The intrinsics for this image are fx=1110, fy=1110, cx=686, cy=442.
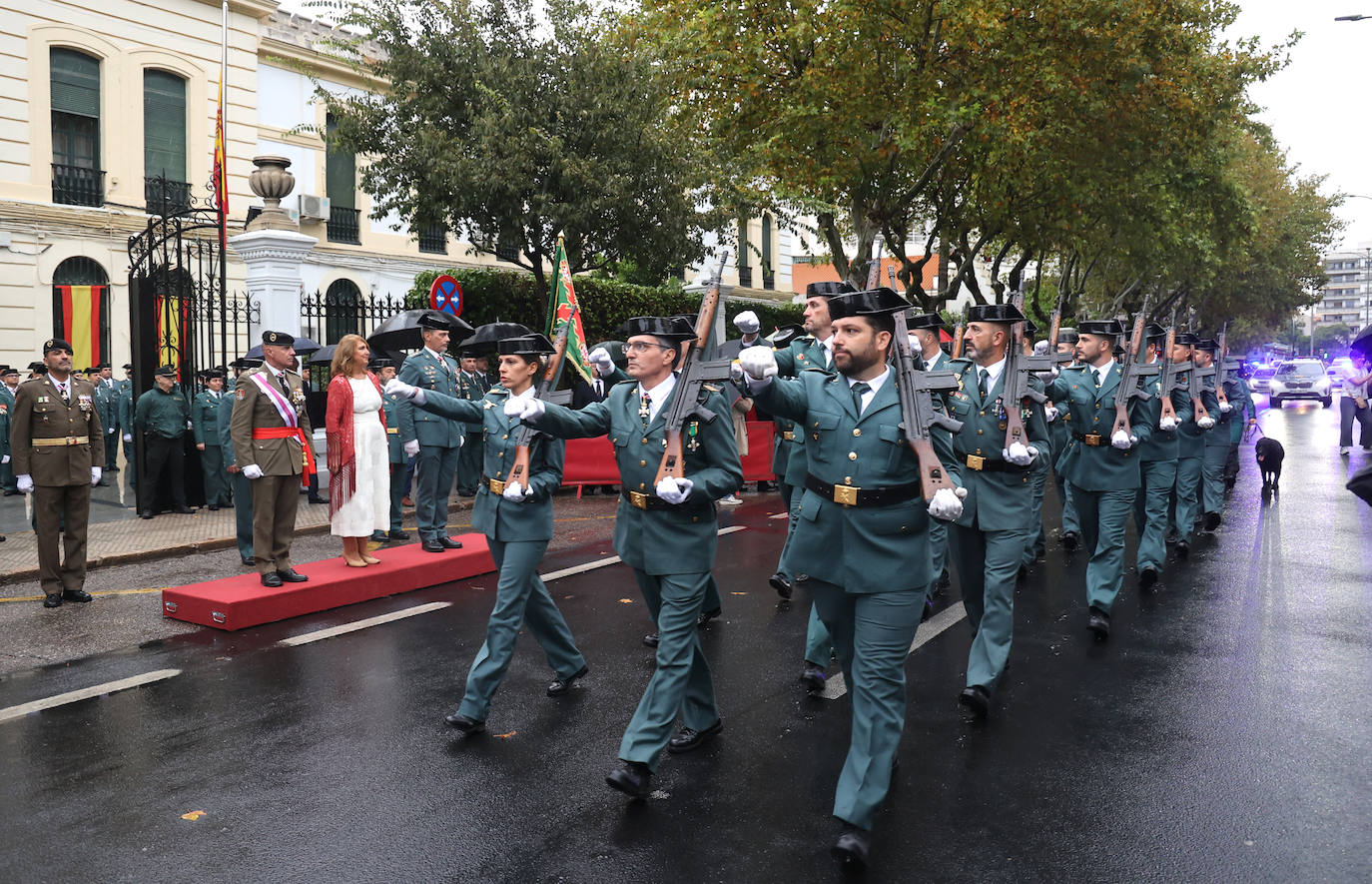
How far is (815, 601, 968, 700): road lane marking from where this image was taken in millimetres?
6020

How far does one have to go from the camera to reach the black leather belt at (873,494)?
430 centimetres

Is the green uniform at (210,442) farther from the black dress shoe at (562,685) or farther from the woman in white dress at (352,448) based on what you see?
the black dress shoe at (562,685)

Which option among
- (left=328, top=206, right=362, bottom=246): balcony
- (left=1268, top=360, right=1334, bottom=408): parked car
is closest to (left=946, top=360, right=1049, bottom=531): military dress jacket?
(left=328, top=206, right=362, bottom=246): balcony

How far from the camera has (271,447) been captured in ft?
28.7

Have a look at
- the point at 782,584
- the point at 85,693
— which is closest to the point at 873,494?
the point at 782,584

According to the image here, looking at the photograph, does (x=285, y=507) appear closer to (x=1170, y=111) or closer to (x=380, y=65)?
(x=380, y=65)

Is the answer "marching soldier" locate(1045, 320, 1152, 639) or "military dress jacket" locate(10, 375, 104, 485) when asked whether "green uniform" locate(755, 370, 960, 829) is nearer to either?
"marching soldier" locate(1045, 320, 1152, 639)

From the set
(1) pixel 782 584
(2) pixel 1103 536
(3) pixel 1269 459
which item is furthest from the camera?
(3) pixel 1269 459

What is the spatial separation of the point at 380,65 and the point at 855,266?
880cm

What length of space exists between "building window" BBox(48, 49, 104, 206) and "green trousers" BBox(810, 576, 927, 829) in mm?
20664

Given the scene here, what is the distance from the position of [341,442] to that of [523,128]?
27.2 feet

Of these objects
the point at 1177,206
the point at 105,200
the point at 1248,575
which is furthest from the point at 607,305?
the point at 1177,206

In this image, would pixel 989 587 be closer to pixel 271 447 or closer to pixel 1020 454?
pixel 1020 454

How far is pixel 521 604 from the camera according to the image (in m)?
5.51
